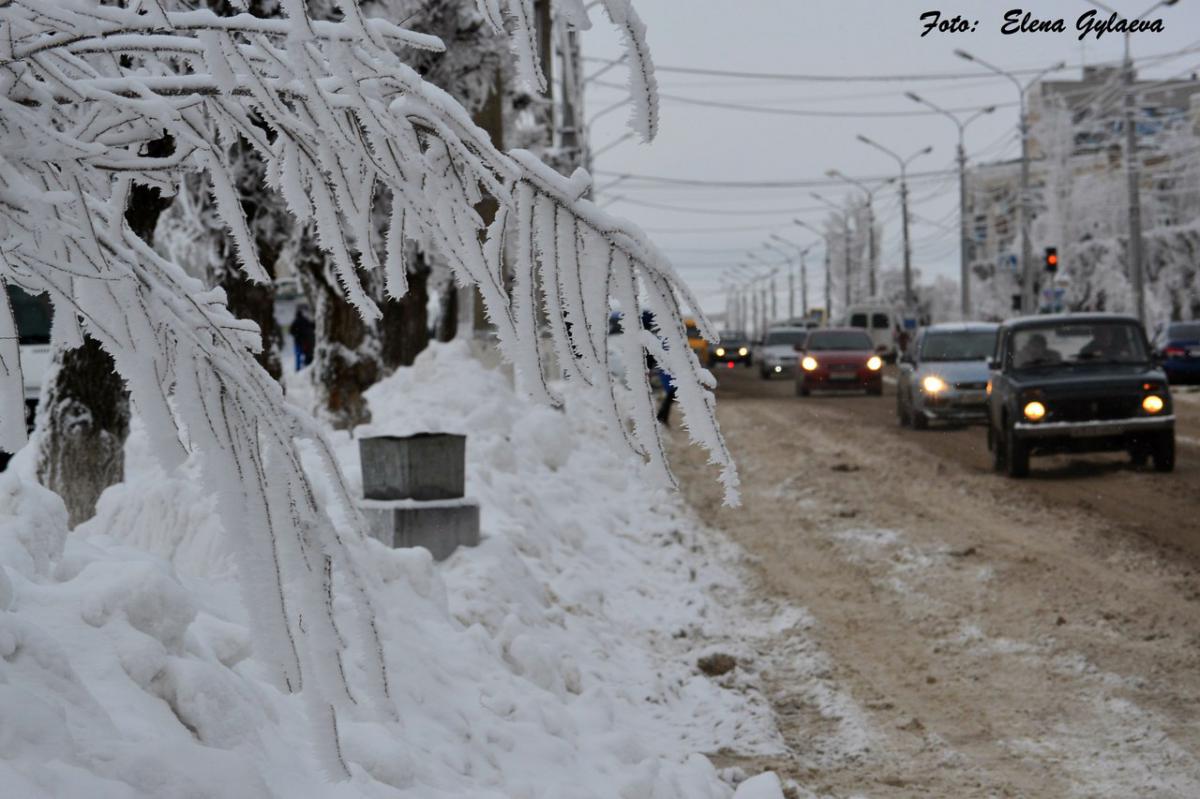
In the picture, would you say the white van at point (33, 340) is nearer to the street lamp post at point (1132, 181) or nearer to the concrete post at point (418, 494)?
the concrete post at point (418, 494)

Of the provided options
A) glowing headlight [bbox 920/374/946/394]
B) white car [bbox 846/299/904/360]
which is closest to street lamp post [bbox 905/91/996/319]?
white car [bbox 846/299/904/360]

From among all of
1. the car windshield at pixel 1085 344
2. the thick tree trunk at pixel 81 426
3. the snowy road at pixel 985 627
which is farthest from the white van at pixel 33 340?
the car windshield at pixel 1085 344

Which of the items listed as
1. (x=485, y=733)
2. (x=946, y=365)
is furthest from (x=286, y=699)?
(x=946, y=365)

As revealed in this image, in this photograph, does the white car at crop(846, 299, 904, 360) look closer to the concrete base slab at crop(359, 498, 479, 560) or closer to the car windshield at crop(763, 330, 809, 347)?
the car windshield at crop(763, 330, 809, 347)

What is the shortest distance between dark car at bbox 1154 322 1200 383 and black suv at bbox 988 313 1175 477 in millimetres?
19977

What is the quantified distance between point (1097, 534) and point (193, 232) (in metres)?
7.45

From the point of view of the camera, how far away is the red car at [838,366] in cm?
3259

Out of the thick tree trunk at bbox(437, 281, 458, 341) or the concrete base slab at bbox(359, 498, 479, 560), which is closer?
the concrete base slab at bbox(359, 498, 479, 560)

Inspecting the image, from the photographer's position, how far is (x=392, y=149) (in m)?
2.44

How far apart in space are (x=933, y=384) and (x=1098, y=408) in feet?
22.4

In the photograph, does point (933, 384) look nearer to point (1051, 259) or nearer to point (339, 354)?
point (339, 354)

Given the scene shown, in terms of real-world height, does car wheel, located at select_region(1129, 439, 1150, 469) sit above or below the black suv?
below

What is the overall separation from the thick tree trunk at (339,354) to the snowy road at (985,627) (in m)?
3.78

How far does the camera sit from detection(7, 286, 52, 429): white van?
664 inches
